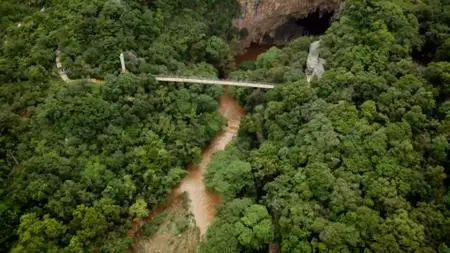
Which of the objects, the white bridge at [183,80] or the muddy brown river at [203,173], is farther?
the white bridge at [183,80]

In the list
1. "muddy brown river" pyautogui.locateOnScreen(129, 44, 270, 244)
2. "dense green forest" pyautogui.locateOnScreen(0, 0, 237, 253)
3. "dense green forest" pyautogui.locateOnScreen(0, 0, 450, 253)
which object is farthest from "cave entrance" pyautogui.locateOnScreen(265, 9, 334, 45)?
"muddy brown river" pyautogui.locateOnScreen(129, 44, 270, 244)

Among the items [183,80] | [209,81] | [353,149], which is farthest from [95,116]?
[353,149]

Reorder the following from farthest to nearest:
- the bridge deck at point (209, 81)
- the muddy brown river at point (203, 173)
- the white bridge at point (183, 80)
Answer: the bridge deck at point (209, 81) → the white bridge at point (183, 80) → the muddy brown river at point (203, 173)

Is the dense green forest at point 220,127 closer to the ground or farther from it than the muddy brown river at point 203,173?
farther from it

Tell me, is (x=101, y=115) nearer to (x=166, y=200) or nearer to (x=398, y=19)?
(x=166, y=200)

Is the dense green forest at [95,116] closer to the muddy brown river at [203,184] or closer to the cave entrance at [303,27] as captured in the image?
the muddy brown river at [203,184]

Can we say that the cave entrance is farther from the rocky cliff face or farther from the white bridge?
the white bridge

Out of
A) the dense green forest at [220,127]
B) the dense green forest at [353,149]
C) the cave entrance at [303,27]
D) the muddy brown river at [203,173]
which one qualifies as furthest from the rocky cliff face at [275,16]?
the muddy brown river at [203,173]

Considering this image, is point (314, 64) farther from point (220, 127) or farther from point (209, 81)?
point (220, 127)

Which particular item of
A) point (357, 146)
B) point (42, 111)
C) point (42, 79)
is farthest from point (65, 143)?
point (357, 146)
